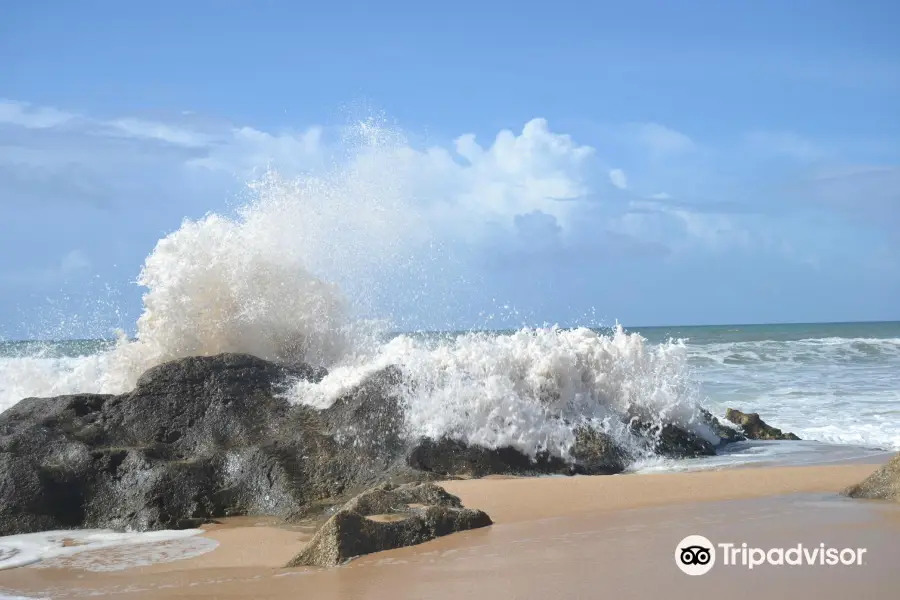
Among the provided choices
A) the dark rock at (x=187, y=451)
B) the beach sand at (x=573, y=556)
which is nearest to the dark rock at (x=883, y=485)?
the beach sand at (x=573, y=556)

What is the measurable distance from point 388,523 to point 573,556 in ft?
3.48

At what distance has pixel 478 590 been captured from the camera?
380cm

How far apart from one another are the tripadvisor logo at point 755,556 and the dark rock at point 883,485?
1.33m

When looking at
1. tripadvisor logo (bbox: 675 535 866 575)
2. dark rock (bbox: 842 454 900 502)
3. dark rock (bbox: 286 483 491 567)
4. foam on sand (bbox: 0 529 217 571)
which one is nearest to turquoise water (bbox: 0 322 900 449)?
dark rock (bbox: 842 454 900 502)

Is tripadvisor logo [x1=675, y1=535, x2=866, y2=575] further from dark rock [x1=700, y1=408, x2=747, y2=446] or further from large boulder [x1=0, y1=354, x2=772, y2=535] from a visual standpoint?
dark rock [x1=700, y1=408, x2=747, y2=446]

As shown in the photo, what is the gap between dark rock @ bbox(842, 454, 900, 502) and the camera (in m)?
5.21

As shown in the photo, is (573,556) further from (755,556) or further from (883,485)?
(883,485)

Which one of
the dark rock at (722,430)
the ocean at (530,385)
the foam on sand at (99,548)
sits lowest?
the foam on sand at (99,548)

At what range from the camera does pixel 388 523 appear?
4723 millimetres

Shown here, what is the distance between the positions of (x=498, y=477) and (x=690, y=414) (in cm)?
263

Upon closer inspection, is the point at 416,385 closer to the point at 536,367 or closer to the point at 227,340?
the point at 536,367

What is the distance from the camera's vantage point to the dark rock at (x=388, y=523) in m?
4.46

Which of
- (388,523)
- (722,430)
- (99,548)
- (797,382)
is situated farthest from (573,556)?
(797,382)

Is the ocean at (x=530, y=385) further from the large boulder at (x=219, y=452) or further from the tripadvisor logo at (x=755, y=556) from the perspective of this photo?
the tripadvisor logo at (x=755, y=556)
